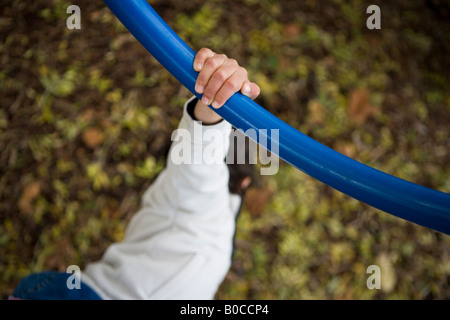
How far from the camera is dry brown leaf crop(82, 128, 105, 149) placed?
1.78 m

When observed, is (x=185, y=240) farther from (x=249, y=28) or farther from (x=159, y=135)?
(x=249, y=28)

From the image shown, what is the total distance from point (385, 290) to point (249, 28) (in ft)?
4.87

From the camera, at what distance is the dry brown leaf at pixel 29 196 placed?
1685 mm

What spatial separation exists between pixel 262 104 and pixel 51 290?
1237 millimetres

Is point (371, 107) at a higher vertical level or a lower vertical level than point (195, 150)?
higher

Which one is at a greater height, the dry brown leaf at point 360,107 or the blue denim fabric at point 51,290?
the dry brown leaf at point 360,107

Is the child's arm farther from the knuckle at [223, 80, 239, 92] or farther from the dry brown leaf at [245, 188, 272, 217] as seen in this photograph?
the dry brown leaf at [245, 188, 272, 217]

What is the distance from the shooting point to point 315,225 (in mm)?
1828

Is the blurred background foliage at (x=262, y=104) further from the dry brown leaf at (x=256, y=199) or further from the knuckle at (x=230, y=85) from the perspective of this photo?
the knuckle at (x=230, y=85)

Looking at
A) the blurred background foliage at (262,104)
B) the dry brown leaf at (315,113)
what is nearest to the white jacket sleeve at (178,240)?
the blurred background foliage at (262,104)

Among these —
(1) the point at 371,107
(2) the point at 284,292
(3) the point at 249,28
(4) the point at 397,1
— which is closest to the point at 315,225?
(2) the point at 284,292

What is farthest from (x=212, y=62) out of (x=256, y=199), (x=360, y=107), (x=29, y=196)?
(x=360, y=107)

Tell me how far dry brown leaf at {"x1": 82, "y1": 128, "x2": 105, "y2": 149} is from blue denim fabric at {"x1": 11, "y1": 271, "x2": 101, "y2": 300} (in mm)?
688

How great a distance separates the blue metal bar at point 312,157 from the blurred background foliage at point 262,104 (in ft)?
3.30
